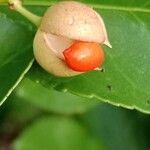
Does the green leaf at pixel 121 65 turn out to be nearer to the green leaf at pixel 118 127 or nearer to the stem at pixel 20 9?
the stem at pixel 20 9

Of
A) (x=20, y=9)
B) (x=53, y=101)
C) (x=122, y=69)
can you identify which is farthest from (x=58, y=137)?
(x=20, y=9)

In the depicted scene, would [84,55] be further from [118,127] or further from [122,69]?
[118,127]

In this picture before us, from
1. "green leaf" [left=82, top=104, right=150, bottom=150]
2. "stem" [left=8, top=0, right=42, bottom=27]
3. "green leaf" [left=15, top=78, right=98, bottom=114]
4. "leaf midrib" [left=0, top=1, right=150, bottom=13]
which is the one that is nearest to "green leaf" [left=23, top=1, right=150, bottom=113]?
"leaf midrib" [left=0, top=1, right=150, bottom=13]

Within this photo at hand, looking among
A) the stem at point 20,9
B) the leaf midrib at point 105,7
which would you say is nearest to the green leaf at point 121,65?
the leaf midrib at point 105,7

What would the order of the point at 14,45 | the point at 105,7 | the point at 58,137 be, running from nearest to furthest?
1. the point at 14,45
2. the point at 105,7
3. the point at 58,137

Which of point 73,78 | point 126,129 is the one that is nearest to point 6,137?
point 126,129
